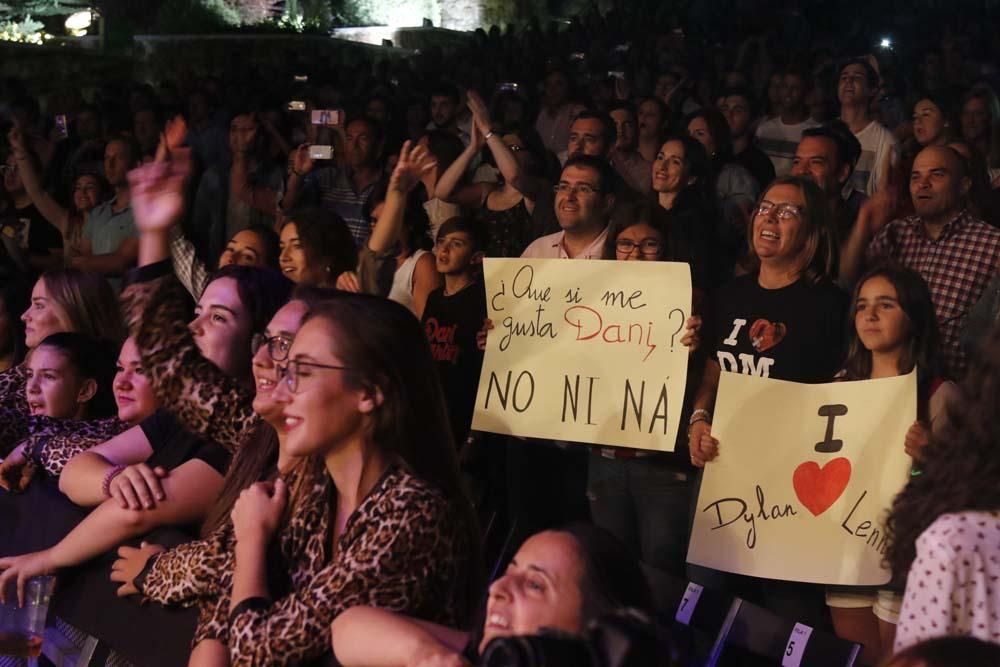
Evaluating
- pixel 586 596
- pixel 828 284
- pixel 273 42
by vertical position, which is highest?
pixel 273 42

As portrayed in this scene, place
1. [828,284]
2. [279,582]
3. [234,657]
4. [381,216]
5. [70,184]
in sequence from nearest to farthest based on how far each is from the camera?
[234,657], [279,582], [828,284], [381,216], [70,184]

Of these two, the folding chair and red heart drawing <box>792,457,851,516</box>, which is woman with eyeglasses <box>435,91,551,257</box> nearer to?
red heart drawing <box>792,457,851,516</box>

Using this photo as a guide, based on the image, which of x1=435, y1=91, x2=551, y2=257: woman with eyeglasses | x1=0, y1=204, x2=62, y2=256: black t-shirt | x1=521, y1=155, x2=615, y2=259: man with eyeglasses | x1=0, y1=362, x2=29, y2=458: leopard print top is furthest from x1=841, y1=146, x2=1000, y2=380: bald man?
x1=0, y1=204, x2=62, y2=256: black t-shirt

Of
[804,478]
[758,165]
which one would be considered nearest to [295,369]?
[804,478]

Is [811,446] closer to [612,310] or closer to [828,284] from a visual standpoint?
[828,284]

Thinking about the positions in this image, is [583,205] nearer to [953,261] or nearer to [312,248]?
[312,248]

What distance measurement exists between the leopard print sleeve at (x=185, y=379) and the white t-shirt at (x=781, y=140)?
3.74 m

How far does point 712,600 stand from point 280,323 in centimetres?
117

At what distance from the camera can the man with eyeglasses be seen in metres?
4.93

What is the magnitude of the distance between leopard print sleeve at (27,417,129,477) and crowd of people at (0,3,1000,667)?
Answer: 2 cm

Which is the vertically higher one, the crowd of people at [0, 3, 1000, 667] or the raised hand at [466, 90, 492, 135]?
the raised hand at [466, 90, 492, 135]

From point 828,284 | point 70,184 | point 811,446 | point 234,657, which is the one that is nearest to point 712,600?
point 811,446

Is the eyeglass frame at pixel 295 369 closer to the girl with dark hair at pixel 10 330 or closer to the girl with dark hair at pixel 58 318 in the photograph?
the girl with dark hair at pixel 58 318

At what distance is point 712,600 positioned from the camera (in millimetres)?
3197
